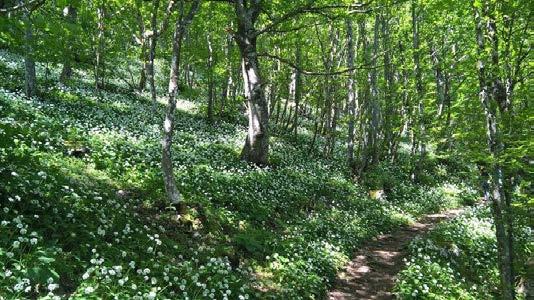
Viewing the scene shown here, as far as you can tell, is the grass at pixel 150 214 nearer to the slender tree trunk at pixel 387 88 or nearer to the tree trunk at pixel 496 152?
the tree trunk at pixel 496 152

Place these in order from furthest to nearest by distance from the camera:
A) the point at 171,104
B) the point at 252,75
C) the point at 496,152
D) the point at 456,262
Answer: the point at 252,75
the point at 456,262
the point at 496,152
the point at 171,104

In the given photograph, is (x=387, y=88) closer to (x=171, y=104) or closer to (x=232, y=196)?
(x=232, y=196)

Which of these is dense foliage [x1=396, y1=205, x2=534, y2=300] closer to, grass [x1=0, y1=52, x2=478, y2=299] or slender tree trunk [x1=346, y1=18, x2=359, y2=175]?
grass [x1=0, y1=52, x2=478, y2=299]

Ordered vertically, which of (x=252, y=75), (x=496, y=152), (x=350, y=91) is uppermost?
(x=350, y=91)

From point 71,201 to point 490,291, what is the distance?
12.5 meters

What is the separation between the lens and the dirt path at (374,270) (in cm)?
1094

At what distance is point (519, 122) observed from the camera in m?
10.9

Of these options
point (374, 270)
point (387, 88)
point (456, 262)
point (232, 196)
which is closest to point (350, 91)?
point (387, 88)

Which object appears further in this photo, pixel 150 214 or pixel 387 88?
pixel 387 88

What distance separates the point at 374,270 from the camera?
12.6m

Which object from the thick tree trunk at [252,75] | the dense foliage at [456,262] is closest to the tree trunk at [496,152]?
the dense foliage at [456,262]

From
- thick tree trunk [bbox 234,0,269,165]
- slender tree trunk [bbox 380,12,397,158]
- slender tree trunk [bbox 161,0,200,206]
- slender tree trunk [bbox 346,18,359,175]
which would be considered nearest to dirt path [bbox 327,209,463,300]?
slender tree trunk [bbox 161,0,200,206]

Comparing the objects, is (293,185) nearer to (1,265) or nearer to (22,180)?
(22,180)

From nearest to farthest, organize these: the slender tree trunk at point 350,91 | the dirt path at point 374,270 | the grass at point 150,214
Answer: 1. the grass at point 150,214
2. the dirt path at point 374,270
3. the slender tree trunk at point 350,91
